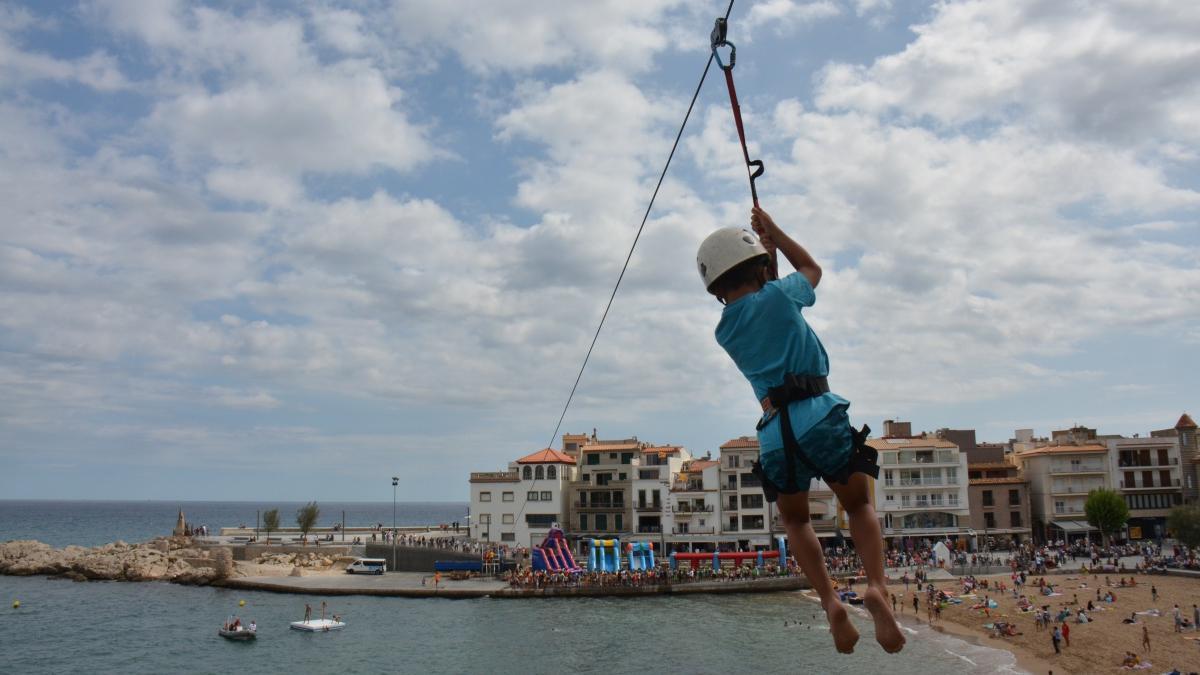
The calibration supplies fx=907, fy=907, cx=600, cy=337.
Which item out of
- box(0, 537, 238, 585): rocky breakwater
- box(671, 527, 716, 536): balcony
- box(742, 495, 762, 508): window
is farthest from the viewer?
box(671, 527, 716, 536): balcony

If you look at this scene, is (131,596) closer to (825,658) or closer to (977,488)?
(825,658)

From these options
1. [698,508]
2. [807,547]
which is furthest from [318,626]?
[807,547]

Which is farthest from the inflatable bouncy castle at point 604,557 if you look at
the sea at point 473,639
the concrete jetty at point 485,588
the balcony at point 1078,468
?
the balcony at point 1078,468

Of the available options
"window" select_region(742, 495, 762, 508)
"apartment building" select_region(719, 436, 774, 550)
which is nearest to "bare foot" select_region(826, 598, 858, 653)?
"apartment building" select_region(719, 436, 774, 550)

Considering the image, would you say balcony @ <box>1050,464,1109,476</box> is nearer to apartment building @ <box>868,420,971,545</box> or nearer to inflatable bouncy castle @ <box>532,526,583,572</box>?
apartment building @ <box>868,420,971,545</box>

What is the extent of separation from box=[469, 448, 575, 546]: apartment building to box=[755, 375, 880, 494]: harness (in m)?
63.5

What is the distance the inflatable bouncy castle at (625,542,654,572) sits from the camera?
186ft

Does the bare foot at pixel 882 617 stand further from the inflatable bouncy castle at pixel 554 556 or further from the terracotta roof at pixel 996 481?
the terracotta roof at pixel 996 481

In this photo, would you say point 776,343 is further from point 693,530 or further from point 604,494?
point 604,494

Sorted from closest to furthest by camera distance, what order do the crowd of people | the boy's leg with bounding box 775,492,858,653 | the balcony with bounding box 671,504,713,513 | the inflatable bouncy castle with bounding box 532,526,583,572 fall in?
the boy's leg with bounding box 775,492,858,653 → the crowd of people → the inflatable bouncy castle with bounding box 532,526,583,572 → the balcony with bounding box 671,504,713,513

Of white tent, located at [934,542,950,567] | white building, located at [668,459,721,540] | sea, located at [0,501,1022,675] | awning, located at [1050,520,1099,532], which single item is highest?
white building, located at [668,459,721,540]

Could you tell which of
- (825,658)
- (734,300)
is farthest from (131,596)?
(734,300)

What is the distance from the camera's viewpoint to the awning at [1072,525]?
213ft

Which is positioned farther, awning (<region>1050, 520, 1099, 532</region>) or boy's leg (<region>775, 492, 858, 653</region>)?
awning (<region>1050, 520, 1099, 532</region>)
